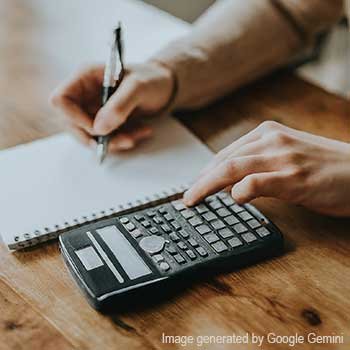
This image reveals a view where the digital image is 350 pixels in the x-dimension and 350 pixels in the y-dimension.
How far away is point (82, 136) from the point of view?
3.15ft

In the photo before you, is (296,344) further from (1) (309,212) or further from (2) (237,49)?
(2) (237,49)

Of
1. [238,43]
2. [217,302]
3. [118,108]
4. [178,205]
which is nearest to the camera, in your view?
[217,302]

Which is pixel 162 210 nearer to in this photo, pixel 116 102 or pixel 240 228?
pixel 240 228

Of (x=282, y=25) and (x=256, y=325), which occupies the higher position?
(x=282, y=25)

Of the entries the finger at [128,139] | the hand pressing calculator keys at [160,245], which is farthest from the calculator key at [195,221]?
the finger at [128,139]

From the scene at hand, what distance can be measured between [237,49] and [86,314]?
591mm

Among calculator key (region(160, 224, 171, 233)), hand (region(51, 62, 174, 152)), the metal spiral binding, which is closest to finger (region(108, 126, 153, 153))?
hand (region(51, 62, 174, 152))

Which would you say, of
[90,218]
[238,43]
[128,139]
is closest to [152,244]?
[90,218]

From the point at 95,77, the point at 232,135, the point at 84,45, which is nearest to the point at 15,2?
the point at 84,45

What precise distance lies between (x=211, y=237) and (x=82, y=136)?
31 cm

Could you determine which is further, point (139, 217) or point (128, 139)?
point (128, 139)

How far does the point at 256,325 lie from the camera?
656 millimetres

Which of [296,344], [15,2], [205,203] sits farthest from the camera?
[15,2]

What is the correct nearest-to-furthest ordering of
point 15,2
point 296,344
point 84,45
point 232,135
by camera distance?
point 296,344 → point 232,135 → point 84,45 → point 15,2
